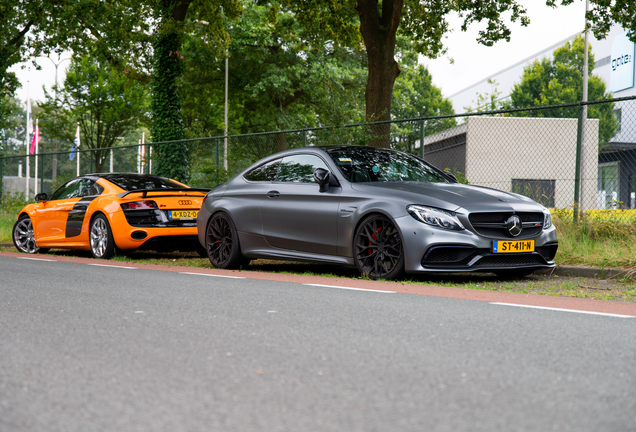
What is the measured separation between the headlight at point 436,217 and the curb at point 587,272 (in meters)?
2.11

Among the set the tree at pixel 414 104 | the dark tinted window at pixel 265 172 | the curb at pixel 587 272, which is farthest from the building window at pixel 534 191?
the dark tinted window at pixel 265 172

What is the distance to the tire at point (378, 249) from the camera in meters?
7.55

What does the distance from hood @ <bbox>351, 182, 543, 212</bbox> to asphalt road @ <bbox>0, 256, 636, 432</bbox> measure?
4.93 feet

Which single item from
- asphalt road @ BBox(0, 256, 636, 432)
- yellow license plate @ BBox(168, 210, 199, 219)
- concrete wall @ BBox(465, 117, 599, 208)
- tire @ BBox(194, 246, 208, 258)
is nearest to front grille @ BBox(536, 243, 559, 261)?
asphalt road @ BBox(0, 256, 636, 432)

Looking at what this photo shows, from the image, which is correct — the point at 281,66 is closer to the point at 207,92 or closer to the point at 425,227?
the point at 207,92

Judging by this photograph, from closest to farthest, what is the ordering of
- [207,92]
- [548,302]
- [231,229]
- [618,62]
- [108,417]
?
1. [108,417]
2. [548,302]
3. [231,229]
4. [207,92]
5. [618,62]

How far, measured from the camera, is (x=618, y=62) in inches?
1988

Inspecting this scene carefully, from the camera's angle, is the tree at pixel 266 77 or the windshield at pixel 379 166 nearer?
the windshield at pixel 379 166

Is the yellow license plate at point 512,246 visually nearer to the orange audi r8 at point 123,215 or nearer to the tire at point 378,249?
the tire at point 378,249

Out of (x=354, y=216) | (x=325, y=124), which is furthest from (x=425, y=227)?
(x=325, y=124)

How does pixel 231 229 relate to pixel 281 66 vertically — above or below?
below

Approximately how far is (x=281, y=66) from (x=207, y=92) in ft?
16.9

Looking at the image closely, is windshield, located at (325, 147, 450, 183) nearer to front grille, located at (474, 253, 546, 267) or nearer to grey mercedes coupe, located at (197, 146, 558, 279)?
grey mercedes coupe, located at (197, 146, 558, 279)

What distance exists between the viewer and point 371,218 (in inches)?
306
